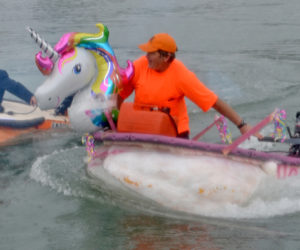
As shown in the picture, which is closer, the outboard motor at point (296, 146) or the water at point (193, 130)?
the water at point (193, 130)

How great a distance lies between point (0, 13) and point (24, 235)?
17.0 meters

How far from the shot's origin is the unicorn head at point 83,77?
4992 millimetres

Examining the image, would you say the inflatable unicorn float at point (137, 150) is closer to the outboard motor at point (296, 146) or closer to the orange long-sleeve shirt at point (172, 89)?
the orange long-sleeve shirt at point (172, 89)

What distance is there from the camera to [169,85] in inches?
189

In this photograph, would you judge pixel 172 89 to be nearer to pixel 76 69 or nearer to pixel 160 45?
pixel 160 45

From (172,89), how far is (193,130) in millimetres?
3235

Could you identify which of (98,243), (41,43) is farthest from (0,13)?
(98,243)

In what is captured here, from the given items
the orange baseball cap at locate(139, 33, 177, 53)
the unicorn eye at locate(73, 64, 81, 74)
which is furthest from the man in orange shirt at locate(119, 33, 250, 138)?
the unicorn eye at locate(73, 64, 81, 74)

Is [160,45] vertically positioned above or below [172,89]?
above

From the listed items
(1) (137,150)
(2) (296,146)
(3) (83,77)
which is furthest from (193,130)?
(1) (137,150)

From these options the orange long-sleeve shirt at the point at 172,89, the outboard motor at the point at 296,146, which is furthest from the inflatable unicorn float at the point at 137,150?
the outboard motor at the point at 296,146

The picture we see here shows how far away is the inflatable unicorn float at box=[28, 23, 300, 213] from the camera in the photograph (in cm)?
450

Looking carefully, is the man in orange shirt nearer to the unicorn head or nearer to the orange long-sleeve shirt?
the orange long-sleeve shirt

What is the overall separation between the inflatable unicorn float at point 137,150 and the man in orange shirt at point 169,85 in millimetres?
146
